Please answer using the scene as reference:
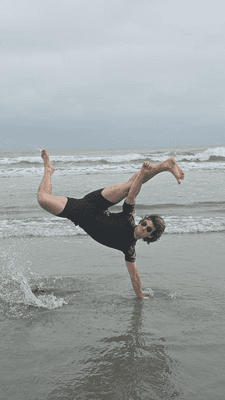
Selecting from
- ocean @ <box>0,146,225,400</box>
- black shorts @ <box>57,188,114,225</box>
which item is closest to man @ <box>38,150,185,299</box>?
black shorts @ <box>57,188,114,225</box>

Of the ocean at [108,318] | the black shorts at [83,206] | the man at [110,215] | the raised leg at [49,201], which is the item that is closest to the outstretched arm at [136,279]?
the man at [110,215]

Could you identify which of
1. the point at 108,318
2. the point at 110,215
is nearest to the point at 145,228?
the point at 110,215

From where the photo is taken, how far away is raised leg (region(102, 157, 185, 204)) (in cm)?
481

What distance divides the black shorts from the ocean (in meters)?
1.18

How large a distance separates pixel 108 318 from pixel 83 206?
60.9 inches

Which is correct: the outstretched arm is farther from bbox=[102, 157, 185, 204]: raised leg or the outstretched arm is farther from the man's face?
bbox=[102, 157, 185, 204]: raised leg

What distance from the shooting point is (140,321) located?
4.28 m

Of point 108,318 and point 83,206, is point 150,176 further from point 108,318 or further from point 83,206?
point 108,318

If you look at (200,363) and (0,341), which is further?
(0,341)

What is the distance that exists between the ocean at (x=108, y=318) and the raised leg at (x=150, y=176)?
147 centimetres

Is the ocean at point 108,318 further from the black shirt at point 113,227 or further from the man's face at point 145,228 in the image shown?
the man's face at point 145,228

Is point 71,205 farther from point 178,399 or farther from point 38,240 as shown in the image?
point 38,240

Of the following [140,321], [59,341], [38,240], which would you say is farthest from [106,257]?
[59,341]

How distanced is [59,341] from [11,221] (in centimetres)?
729
